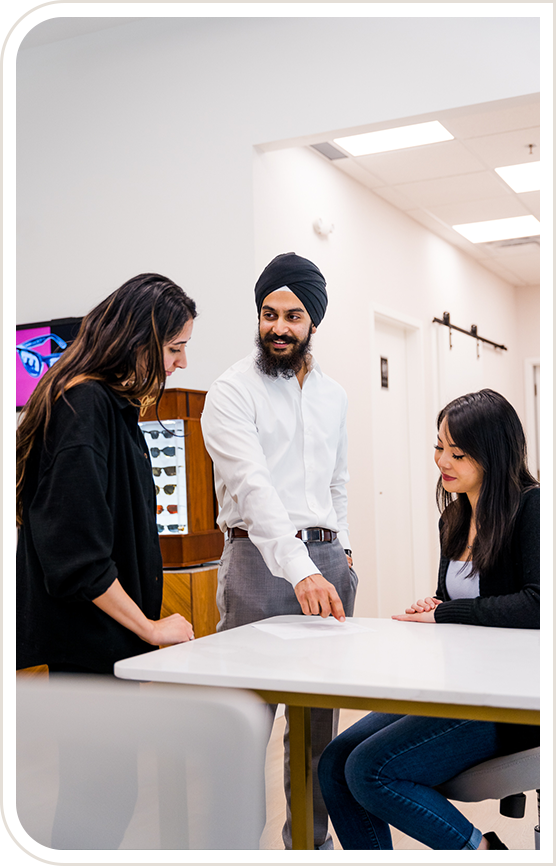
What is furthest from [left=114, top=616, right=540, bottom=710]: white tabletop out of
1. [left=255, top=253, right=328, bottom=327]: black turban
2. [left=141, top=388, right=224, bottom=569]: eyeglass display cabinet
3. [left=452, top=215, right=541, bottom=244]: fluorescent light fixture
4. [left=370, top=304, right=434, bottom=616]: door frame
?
[left=452, top=215, right=541, bottom=244]: fluorescent light fixture

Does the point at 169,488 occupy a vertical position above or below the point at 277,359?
below

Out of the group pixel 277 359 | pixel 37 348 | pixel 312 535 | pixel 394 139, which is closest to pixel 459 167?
pixel 394 139

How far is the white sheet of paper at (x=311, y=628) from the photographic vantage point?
1.64m

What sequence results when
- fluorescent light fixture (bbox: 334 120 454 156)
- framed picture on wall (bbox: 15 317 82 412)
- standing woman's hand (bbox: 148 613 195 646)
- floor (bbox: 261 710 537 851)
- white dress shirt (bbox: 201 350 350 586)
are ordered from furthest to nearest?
fluorescent light fixture (bbox: 334 120 454 156) < framed picture on wall (bbox: 15 317 82 412) < floor (bbox: 261 710 537 851) < white dress shirt (bbox: 201 350 350 586) < standing woman's hand (bbox: 148 613 195 646)

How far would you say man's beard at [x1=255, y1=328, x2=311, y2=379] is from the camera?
2.18 metres

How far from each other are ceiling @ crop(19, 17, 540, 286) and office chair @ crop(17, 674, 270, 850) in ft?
8.91

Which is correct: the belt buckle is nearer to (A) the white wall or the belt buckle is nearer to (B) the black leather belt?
(B) the black leather belt

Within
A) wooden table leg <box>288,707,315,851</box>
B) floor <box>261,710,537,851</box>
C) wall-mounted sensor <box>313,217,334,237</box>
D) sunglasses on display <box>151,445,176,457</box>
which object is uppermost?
wall-mounted sensor <box>313,217,334,237</box>

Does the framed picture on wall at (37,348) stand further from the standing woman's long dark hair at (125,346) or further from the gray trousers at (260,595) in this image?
the standing woman's long dark hair at (125,346)

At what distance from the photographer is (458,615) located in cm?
171

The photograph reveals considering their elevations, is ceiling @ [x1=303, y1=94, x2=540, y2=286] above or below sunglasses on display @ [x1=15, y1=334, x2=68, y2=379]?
above

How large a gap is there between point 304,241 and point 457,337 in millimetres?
2458

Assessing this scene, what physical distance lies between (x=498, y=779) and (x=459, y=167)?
3.91m

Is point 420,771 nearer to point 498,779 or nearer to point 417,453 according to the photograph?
point 498,779
